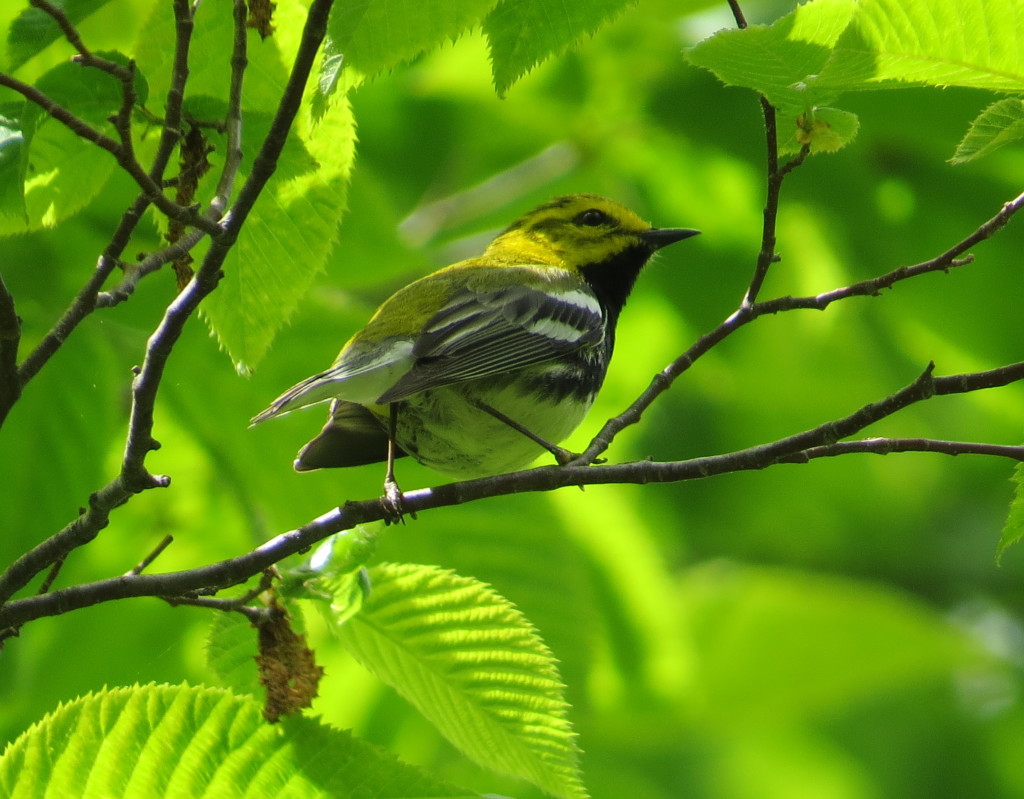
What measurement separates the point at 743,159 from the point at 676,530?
11.2 ft

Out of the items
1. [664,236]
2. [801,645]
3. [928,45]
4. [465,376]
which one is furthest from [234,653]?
[801,645]

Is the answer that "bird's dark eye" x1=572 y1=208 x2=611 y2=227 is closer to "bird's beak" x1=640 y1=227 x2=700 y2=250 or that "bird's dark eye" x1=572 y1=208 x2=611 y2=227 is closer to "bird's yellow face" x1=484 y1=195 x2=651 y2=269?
"bird's yellow face" x1=484 y1=195 x2=651 y2=269

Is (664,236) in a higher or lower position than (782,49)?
higher

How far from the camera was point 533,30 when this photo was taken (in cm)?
193

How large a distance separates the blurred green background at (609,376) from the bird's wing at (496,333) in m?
0.25

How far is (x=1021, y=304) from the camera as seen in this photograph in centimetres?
364

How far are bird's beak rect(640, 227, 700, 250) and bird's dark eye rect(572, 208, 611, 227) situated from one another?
0.63ft

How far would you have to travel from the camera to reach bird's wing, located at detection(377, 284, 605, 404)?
10.6 feet

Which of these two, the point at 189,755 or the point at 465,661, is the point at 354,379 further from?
the point at 189,755

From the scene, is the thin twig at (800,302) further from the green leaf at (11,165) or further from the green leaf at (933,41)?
the green leaf at (11,165)

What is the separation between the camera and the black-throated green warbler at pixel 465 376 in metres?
3.20

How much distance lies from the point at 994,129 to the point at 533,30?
726 millimetres

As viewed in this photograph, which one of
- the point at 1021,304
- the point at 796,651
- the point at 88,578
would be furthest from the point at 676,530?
the point at 88,578

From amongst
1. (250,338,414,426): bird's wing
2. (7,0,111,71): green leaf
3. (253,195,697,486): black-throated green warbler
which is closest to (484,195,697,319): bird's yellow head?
(253,195,697,486): black-throated green warbler
